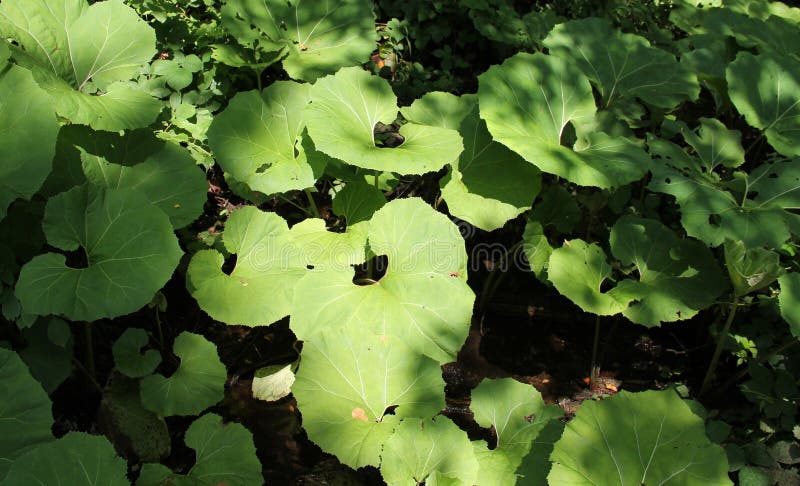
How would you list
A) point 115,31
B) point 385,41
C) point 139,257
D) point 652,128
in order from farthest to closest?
point 385,41 < point 652,128 < point 115,31 < point 139,257

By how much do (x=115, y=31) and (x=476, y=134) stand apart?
180 centimetres

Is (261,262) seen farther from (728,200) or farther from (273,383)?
(728,200)

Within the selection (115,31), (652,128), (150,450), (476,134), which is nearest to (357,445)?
(150,450)

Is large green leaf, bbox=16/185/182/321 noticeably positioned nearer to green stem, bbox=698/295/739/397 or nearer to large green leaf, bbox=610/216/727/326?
large green leaf, bbox=610/216/727/326

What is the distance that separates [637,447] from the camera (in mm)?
2090

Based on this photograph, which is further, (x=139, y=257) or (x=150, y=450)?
(x=150, y=450)

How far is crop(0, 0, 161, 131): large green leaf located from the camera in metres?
2.53

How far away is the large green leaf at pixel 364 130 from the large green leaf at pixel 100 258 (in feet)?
2.59

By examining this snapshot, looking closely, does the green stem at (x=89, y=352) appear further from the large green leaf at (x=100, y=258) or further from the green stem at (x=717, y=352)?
the green stem at (x=717, y=352)

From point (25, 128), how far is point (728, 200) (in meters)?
3.06

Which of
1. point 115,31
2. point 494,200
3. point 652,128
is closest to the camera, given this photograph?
point 115,31

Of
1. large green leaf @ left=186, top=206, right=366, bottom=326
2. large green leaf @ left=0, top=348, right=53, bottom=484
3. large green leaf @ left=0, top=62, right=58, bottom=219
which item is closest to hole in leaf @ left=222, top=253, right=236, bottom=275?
large green leaf @ left=186, top=206, right=366, bottom=326

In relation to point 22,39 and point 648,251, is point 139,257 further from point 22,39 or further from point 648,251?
point 648,251

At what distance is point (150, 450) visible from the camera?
2.53 metres
